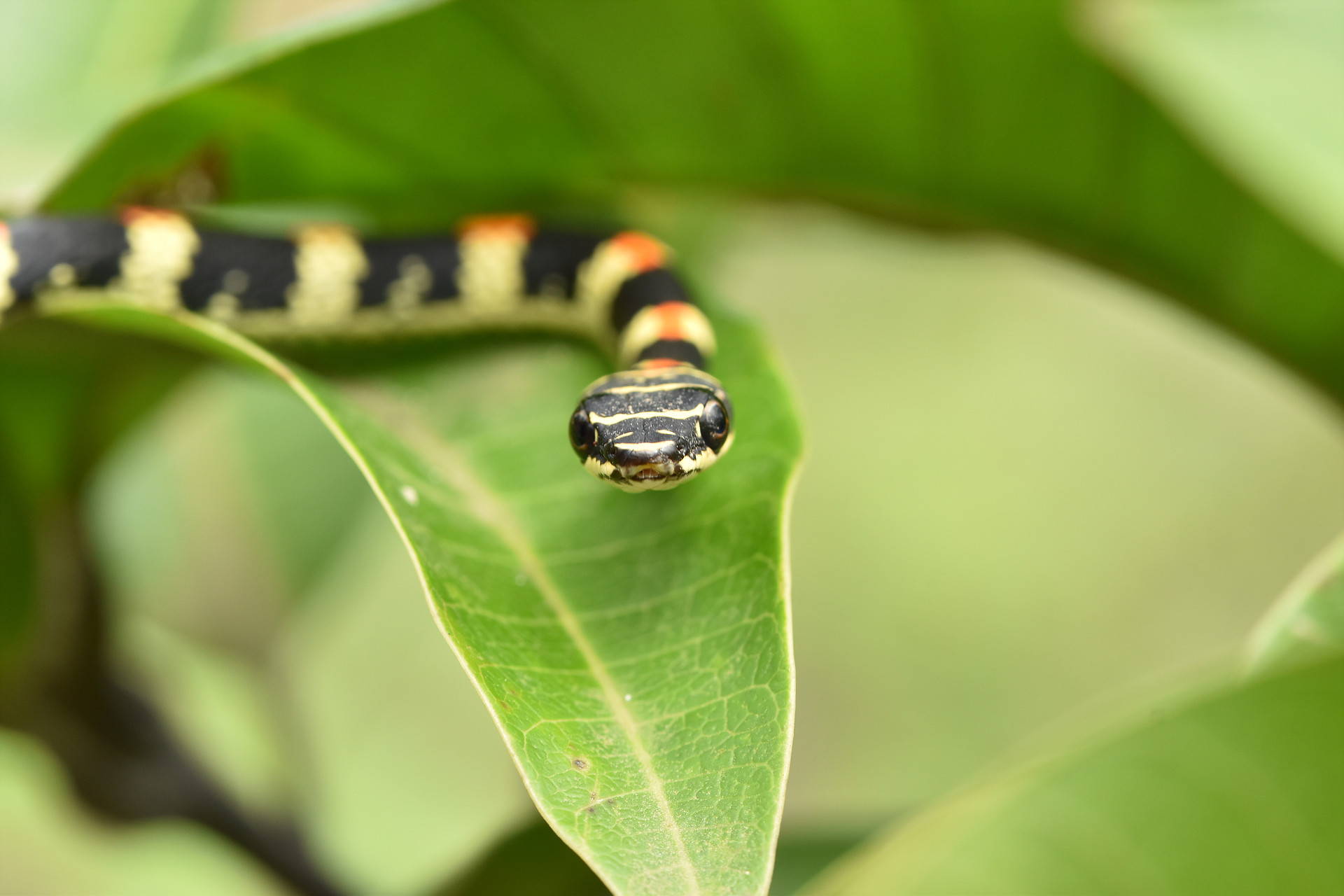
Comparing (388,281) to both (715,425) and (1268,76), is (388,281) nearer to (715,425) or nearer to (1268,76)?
(715,425)

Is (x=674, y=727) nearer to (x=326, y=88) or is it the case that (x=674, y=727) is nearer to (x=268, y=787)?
(x=326, y=88)

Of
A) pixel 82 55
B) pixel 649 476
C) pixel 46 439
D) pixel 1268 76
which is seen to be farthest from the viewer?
pixel 82 55

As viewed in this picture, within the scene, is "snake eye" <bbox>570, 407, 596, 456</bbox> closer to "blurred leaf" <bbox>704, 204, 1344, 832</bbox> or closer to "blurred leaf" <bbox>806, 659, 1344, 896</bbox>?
"blurred leaf" <bbox>806, 659, 1344, 896</bbox>

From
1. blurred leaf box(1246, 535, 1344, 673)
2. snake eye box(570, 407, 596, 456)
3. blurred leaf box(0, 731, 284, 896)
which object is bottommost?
blurred leaf box(1246, 535, 1344, 673)

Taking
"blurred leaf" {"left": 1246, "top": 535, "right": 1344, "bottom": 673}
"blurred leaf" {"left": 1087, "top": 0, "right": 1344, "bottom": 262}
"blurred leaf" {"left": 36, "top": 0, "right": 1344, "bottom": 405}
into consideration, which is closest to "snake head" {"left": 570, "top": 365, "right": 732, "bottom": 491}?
"blurred leaf" {"left": 36, "top": 0, "right": 1344, "bottom": 405}

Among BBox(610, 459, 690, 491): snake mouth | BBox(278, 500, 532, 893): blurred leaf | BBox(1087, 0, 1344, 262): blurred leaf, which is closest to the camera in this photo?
BBox(610, 459, 690, 491): snake mouth

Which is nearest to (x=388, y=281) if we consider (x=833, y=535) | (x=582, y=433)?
(x=582, y=433)

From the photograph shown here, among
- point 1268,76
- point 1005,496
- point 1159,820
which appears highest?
point 1005,496
